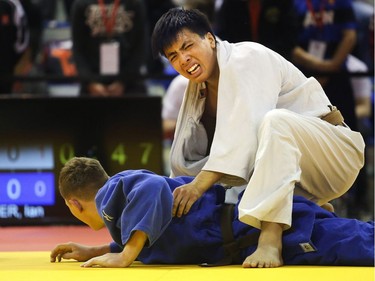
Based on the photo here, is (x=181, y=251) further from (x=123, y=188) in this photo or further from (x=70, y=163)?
(x=70, y=163)

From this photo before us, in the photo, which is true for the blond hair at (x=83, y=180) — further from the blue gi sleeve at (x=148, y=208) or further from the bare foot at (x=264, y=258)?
the bare foot at (x=264, y=258)

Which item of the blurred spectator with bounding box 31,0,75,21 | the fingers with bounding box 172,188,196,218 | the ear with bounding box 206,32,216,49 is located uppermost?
the ear with bounding box 206,32,216,49

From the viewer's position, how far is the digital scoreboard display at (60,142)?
6.71 meters

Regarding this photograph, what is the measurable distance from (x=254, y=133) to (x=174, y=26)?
1.90 feet

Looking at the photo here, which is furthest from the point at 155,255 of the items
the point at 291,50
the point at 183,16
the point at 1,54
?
the point at 1,54

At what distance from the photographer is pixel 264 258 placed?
3621 mm

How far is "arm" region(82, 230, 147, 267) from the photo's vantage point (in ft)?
11.9

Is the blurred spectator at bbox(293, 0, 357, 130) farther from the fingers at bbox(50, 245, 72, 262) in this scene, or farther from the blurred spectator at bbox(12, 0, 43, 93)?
the fingers at bbox(50, 245, 72, 262)

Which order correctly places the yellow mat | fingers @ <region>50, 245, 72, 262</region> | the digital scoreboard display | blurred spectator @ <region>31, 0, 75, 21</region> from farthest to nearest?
blurred spectator @ <region>31, 0, 75, 21</region>, the digital scoreboard display, fingers @ <region>50, 245, 72, 262</region>, the yellow mat

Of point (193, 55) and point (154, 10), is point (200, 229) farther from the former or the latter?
point (154, 10)

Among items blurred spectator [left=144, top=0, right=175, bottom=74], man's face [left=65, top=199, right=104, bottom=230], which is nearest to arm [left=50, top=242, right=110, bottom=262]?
man's face [left=65, top=199, right=104, bottom=230]

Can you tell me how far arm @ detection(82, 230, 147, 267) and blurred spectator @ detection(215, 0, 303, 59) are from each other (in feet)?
11.9

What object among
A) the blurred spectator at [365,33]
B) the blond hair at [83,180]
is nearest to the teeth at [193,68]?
the blond hair at [83,180]
